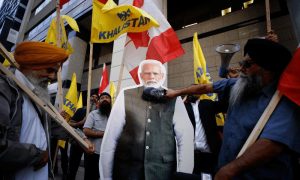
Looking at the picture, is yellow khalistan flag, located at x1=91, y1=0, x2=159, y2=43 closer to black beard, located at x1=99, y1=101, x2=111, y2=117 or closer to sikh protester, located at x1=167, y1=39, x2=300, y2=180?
black beard, located at x1=99, y1=101, x2=111, y2=117

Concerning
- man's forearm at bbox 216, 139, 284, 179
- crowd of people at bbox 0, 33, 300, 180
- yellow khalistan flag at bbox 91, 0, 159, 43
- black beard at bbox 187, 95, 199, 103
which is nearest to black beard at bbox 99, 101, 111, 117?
yellow khalistan flag at bbox 91, 0, 159, 43

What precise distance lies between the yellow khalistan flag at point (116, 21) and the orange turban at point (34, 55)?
67.1 inches

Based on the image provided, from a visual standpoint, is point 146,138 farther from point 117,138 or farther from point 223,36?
point 223,36

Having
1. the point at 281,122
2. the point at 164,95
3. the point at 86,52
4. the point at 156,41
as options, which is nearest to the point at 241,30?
the point at 156,41

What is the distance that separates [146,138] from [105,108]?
Result: 2.04 meters

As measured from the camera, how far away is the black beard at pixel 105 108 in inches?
143

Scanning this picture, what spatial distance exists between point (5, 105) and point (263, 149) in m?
1.50

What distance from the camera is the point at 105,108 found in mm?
3654

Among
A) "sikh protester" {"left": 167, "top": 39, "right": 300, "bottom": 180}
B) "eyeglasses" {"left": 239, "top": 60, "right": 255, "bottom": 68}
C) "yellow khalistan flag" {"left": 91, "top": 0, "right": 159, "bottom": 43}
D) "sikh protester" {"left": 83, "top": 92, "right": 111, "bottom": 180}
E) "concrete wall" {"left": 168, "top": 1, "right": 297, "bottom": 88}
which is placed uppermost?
"concrete wall" {"left": 168, "top": 1, "right": 297, "bottom": 88}

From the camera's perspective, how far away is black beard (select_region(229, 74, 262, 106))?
142cm

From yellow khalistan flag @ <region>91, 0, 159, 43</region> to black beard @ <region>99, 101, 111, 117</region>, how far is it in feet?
3.71

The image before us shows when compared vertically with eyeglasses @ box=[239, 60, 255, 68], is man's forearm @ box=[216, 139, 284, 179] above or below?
below

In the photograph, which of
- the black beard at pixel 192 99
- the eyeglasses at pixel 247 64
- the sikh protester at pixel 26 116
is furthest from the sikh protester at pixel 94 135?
the eyeglasses at pixel 247 64

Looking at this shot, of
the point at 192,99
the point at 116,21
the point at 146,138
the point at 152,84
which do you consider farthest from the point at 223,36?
the point at 146,138
